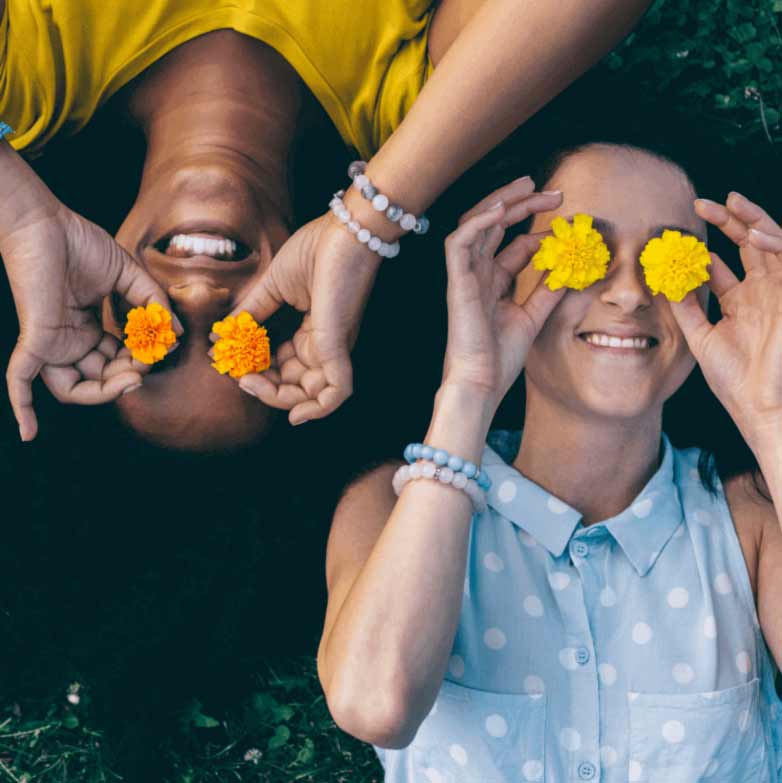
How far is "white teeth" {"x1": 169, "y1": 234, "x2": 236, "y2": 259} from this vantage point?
2629 millimetres

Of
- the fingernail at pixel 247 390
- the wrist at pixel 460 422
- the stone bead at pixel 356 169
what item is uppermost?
the stone bead at pixel 356 169

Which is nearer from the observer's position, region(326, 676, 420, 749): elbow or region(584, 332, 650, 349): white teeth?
region(326, 676, 420, 749): elbow

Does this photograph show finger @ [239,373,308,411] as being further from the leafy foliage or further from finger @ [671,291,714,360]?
the leafy foliage

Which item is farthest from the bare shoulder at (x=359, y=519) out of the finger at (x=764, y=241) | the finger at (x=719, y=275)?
the finger at (x=764, y=241)

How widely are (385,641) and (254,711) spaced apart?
1.06 metres

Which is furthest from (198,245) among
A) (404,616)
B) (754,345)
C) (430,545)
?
(754,345)

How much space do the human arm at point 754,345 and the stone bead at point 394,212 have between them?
0.73 m

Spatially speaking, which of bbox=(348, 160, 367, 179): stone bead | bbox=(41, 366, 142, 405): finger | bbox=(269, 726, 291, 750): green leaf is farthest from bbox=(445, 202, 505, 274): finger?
bbox=(269, 726, 291, 750): green leaf

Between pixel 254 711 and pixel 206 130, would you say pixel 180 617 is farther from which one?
pixel 206 130

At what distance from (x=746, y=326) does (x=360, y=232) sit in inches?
40.0

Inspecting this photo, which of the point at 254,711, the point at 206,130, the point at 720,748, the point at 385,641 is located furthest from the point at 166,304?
the point at 720,748

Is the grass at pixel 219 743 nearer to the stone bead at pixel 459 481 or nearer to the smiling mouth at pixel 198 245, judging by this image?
the stone bead at pixel 459 481

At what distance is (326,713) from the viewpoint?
3.19 meters

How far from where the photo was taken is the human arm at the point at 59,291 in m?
2.54
